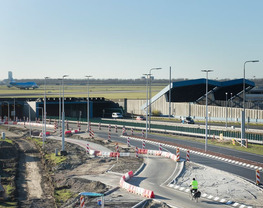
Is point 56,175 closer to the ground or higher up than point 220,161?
closer to the ground

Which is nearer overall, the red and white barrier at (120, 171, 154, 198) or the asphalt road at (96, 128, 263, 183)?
the red and white barrier at (120, 171, 154, 198)

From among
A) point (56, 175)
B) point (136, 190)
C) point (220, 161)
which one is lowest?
point (56, 175)

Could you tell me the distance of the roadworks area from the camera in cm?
3091

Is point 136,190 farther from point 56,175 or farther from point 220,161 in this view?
point 220,161

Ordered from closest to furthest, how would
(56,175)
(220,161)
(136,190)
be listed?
(136,190)
(56,175)
(220,161)

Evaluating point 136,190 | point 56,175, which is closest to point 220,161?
point 136,190

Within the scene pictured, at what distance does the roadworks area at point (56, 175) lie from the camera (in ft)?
101

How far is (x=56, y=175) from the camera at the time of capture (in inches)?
1610

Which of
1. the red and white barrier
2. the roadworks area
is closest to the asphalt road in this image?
the roadworks area

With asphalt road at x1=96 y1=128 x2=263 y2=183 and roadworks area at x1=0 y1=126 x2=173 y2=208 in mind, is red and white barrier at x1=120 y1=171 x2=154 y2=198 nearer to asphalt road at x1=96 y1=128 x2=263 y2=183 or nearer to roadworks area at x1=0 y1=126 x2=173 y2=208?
roadworks area at x1=0 y1=126 x2=173 y2=208

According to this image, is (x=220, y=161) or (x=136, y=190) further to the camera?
(x=220, y=161)

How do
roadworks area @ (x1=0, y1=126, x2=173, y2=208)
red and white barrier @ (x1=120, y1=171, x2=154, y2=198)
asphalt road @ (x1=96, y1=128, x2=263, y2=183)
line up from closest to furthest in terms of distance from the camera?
red and white barrier @ (x1=120, y1=171, x2=154, y2=198) → roadworks area @ (x1=0, y1=126, x2=173, y2=208) → asphalt road @ (x1=96, y1=128, x2=263, y2=183)

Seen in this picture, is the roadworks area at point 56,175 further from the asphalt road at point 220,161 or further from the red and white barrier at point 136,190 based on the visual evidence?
the asphalt road at point 220,161

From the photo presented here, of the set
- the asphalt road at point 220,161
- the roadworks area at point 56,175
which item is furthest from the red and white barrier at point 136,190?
the asphalt road at point 220,161
